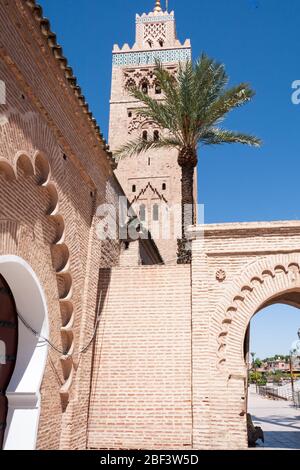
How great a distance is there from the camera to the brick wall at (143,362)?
7035 millimetres

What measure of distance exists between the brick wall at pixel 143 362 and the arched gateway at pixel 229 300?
276mm

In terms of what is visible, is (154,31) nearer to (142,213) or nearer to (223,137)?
(142,213)

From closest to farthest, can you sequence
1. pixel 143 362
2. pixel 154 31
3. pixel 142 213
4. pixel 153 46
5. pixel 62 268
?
1. pixel 62 268
2. pixel 143 362
3. pixel 142 213
4. pixel 153 46
5. pixel 154 31

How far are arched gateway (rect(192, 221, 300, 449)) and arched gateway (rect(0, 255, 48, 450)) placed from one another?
2877 mm

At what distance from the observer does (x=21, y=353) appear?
224 inches

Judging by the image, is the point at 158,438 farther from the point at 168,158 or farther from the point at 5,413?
the point at 168,158

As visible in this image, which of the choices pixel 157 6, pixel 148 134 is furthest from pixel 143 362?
pixel 157 6

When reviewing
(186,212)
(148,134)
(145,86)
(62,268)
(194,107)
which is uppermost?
(145,86)

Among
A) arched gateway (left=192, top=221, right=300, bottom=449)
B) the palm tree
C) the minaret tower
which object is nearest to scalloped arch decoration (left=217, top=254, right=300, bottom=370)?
arched gateway (left=192, top=221, right=300, bottom=449)

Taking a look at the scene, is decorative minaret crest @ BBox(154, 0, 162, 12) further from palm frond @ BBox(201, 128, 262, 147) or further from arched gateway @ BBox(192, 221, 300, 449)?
arched gateway @ BBox(192, 221, 300, 449)

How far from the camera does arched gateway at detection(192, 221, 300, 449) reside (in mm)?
6965

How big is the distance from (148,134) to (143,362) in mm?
18871

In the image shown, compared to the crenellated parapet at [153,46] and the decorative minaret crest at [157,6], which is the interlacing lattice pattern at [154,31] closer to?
the crenellated parapet at [153,46]

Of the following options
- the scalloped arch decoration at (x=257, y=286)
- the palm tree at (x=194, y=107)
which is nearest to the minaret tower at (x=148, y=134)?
the palm tree at (x=194, y=107)
